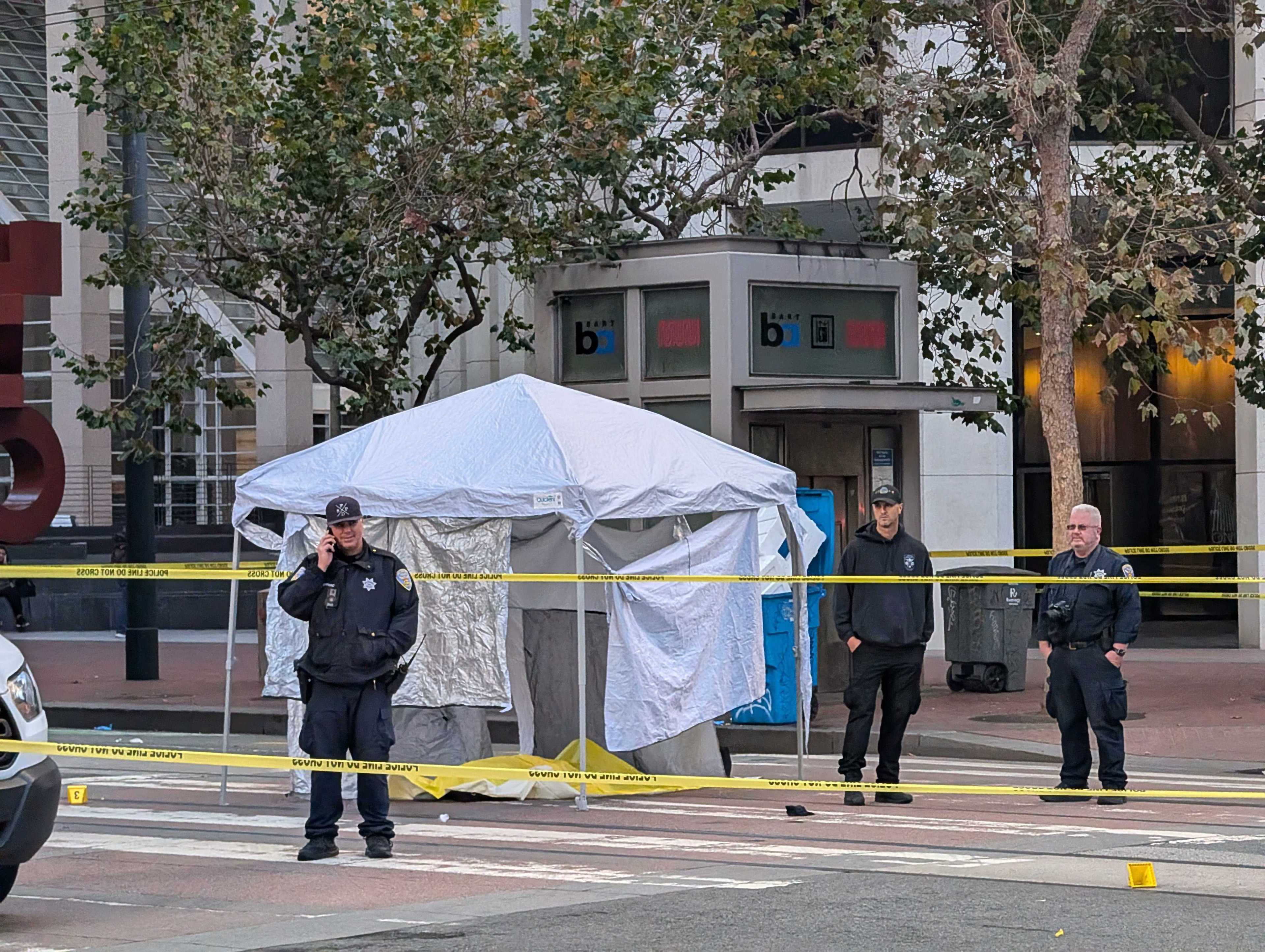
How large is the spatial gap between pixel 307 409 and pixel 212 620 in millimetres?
7558

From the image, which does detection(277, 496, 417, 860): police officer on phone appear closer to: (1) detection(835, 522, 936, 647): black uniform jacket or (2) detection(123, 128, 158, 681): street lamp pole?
(1) detection(835, 522, 936, 647): black uniform jacket

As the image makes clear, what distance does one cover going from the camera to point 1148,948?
7.28 metres

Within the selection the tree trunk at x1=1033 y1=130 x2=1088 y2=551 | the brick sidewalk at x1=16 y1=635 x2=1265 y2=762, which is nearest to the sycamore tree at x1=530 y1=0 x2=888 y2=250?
the tree trunk at x1=1033 y1=130 x2=1088 y2=551

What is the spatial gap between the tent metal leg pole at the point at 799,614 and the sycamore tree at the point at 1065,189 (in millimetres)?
3974

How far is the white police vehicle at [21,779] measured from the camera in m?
7.91

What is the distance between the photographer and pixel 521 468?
11969 mm

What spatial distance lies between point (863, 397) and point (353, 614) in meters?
8.06

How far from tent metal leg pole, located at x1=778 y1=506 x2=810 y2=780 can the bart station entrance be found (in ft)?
12.2

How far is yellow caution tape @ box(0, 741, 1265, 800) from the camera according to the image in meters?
9.90

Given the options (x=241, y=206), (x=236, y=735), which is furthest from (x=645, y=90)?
(x=236, y=735)

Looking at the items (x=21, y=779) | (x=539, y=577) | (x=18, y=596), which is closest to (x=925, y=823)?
(x=539, y=577)

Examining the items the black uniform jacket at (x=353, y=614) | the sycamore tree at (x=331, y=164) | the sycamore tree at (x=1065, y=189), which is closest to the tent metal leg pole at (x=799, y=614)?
the black uniform jacket at (x=353, y=614)

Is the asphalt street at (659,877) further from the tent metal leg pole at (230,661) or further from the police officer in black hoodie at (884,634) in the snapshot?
the police officer in black hoodie at (884,634)

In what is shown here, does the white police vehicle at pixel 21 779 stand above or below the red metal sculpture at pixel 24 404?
below
